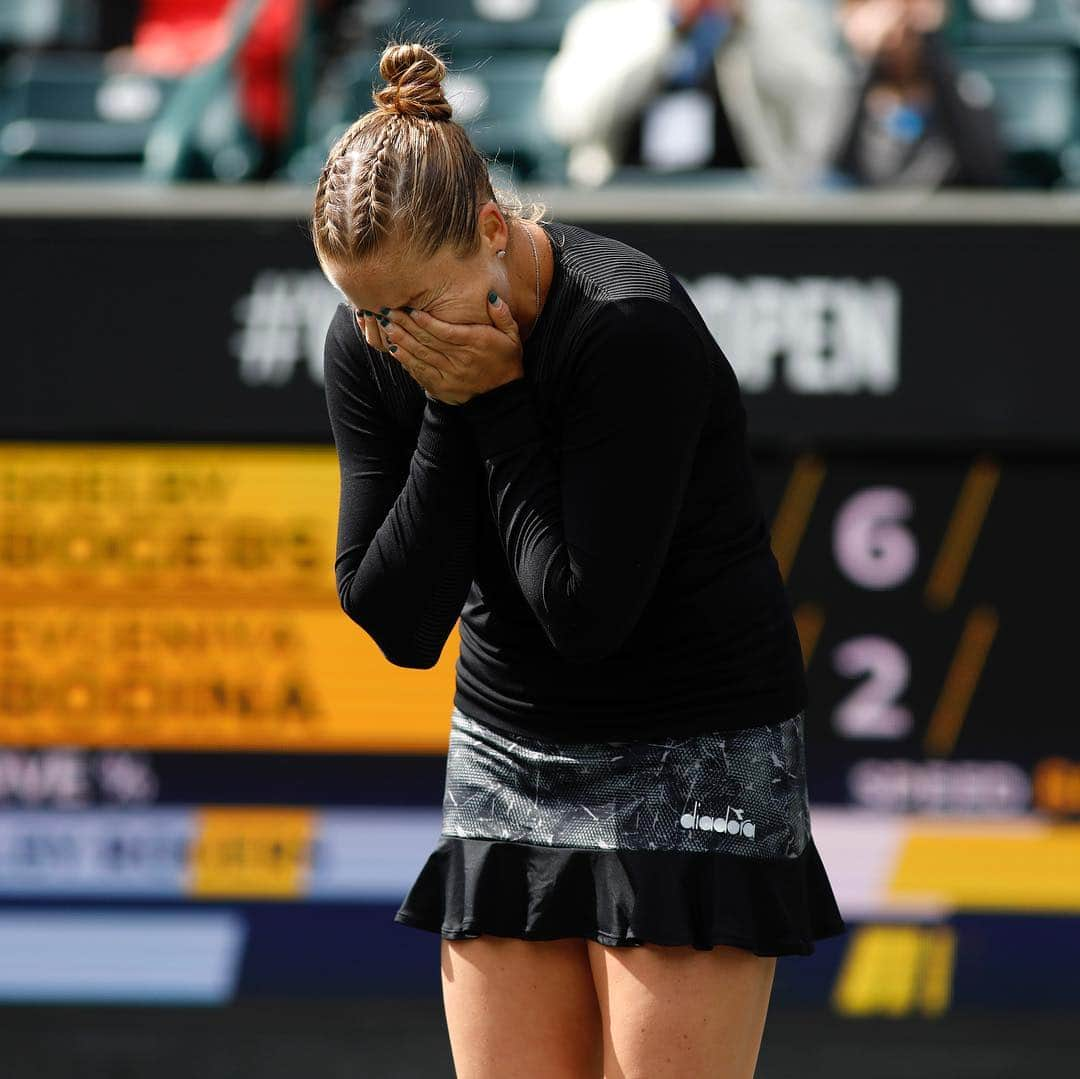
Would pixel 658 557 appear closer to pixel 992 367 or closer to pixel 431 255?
pixel 431 255

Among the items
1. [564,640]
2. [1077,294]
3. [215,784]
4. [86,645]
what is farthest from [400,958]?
[564,640]

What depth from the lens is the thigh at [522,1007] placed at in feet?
6.07

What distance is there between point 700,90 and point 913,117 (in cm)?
57

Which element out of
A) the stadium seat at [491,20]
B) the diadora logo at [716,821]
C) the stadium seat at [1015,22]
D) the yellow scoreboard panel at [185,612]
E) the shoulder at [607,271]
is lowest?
the yellow scoreboard panel at [185,612]

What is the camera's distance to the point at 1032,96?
4840 millimetres

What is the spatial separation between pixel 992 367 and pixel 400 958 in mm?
1957

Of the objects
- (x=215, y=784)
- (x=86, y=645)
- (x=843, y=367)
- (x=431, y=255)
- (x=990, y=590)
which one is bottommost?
(x=215, y=784)

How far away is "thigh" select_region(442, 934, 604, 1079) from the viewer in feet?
6.07

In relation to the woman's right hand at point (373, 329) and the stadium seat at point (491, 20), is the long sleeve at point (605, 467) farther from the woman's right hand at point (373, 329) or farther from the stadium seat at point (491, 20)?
the stadium seat at point (491, 20)

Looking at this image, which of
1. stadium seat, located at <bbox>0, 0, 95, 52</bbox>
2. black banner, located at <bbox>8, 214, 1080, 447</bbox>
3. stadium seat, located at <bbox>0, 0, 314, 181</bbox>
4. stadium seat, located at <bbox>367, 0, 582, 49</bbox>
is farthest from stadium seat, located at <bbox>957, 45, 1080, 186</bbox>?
stadium seat, located at <bbox>0, 0, 95, 52</bbox>

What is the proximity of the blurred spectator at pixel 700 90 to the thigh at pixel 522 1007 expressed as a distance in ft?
9.36

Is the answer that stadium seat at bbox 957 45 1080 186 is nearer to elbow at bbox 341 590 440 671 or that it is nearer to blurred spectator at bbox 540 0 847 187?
blurred spectator at bbox 540 0 847 187

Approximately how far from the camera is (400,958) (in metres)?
4.00

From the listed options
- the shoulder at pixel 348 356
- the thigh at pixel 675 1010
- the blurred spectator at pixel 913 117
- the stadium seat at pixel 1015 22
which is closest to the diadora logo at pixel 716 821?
the thigh at pixel 675 1010
